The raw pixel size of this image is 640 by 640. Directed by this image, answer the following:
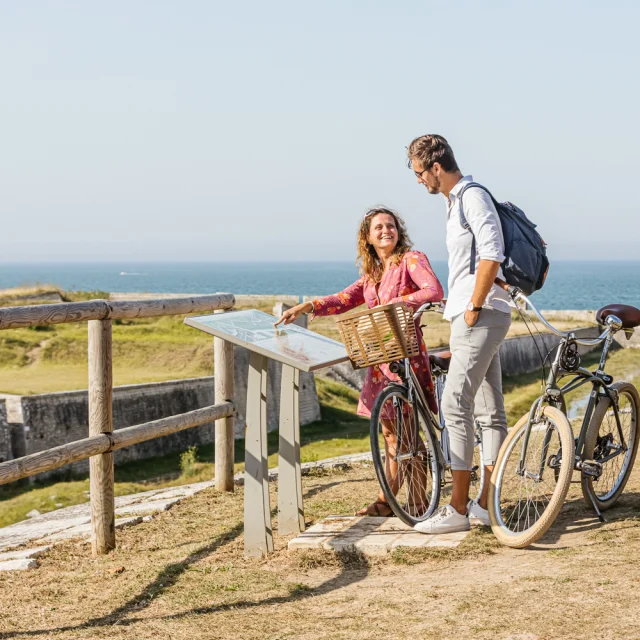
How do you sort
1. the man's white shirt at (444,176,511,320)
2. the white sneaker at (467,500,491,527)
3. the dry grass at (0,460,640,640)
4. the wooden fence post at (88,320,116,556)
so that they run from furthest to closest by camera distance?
the wooden fence post at (88,320,116,556) < the white sneaker at (467,500,491,527) < the man's white shirt at (444,176,511,320) < the dry grass at (0,460,640,640)

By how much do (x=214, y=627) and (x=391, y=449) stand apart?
6.37 feet

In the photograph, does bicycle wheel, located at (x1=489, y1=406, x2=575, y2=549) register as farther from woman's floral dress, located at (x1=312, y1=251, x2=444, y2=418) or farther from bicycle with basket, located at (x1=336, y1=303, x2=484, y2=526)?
woman's floral dress, located at (x1=312, y1=251, x2=444, y2=418)

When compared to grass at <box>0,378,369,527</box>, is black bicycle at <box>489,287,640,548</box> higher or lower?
higher

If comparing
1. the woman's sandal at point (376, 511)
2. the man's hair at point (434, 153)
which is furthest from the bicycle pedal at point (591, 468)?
the man's hair at point (434, 153)

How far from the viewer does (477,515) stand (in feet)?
19.2

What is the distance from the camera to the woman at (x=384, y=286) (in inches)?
231

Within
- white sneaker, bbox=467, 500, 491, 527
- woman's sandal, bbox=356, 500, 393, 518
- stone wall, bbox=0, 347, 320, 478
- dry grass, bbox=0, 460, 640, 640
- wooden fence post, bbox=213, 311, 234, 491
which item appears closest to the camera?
dry grass, bbox=0, 460, 640, 640

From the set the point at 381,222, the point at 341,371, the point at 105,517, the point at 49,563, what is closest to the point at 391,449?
the point at 381,222

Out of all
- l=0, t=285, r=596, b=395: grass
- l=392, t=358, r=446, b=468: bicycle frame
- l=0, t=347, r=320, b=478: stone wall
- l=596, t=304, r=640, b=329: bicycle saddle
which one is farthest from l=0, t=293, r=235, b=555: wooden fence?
l=0, t=285, r=596, b=395: grass

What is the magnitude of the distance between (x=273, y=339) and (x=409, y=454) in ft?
3.62

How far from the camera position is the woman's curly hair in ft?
20.0

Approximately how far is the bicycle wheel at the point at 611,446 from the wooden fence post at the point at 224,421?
2.86 m

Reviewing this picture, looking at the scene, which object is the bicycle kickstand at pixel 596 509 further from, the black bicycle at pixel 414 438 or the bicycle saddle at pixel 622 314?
the bicycle saddle at pixel 622 314

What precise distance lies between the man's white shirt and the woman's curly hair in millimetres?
658
